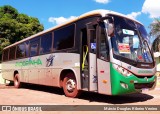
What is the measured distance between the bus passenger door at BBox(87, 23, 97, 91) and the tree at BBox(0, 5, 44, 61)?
78.8 feet

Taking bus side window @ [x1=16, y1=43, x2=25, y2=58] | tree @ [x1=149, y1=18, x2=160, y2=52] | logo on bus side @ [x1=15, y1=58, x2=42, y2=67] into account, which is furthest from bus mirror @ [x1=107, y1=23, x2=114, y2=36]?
tree @ [x1=149, y1=18, x2=160, y2=52]

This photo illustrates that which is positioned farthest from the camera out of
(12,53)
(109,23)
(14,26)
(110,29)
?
(14,26)

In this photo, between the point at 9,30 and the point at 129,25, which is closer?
the point at 129,25

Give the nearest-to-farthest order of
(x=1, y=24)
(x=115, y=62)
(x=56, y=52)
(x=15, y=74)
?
(x=115, y=62) → (x=56, y=52) → (x=15, y=74) → (x=1, y=24)

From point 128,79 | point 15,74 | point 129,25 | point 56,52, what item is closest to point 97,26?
point 129,25

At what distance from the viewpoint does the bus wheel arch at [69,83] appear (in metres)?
11.1

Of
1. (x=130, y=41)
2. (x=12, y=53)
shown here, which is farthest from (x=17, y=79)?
(x=130, y=41)

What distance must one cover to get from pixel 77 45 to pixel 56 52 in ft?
6.09

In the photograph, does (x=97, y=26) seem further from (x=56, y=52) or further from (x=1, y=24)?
(x=1, y=24)

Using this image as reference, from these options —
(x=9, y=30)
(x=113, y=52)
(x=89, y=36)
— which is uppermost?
(x=9, y=30)

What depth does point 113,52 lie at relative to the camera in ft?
30.2

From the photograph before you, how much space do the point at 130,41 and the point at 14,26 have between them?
87.9ft

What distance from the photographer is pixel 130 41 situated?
981 centimetres

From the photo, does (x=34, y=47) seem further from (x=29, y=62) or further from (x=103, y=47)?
(x=103, y=47)
